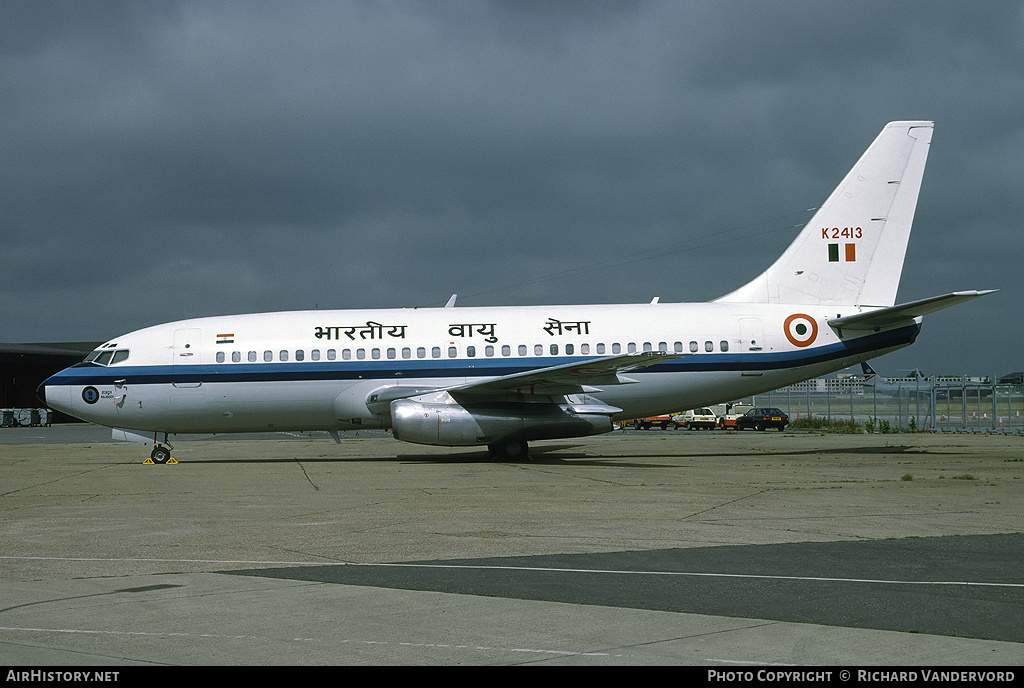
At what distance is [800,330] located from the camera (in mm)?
24969

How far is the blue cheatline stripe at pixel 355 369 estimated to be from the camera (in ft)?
79.3

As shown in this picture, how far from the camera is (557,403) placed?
2345 cm

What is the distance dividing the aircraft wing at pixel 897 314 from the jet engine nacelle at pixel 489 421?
21.5 ft

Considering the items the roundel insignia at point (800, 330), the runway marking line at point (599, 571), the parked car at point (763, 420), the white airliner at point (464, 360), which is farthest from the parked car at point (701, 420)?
the runway marking line at point (599, 571)

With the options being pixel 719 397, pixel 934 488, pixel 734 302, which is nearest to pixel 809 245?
pixel 734 302

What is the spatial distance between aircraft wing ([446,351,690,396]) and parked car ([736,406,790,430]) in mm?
28730

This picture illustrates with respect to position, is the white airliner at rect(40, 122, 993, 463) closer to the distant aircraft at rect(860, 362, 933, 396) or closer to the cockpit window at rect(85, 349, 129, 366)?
the cockpit window at rect(85, 349, 129, 366)

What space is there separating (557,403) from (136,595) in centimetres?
1646

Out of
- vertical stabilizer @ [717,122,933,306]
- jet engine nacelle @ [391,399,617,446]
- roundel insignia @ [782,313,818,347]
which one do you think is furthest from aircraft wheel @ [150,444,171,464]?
vertical stabilizer @ [717,122,933,306]

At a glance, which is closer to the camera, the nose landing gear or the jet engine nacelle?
the jet engine nacelle

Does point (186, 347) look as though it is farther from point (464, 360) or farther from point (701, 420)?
point (701, 420)

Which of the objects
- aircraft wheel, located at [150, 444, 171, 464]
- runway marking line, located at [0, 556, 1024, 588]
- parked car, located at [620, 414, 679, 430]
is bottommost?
parked car, located at [620, 414, 679, 430]

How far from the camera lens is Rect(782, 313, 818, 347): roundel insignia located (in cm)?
2492

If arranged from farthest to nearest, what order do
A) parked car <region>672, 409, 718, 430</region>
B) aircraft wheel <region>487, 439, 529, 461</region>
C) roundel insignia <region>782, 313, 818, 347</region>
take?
1. parked car <region>672, 409, 718, 430</region>
2. roundel insignia <region>782, 313, 818, 347</region>
3. aircraft wheel <region>487, 439, 529, 461</region>
